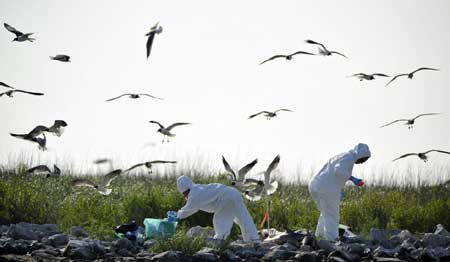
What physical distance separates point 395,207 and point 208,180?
4503 millimetres

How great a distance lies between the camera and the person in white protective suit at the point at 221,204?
46.9ft

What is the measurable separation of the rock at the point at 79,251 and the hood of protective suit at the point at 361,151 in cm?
471

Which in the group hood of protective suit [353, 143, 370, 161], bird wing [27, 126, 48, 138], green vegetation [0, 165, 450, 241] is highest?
bird wing [27, 126, 48, 138]

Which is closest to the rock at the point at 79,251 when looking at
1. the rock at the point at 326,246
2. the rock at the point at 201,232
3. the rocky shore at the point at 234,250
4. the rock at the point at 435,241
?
the rocky shore at the point at 234,250

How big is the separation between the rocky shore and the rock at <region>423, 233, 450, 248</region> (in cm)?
2

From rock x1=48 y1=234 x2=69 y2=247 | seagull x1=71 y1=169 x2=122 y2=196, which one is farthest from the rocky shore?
seagull x1=71 y1=169 x2=122 y2=196

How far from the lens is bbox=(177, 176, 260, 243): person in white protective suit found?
1430 cm

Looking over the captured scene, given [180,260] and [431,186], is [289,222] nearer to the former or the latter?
[180,260]

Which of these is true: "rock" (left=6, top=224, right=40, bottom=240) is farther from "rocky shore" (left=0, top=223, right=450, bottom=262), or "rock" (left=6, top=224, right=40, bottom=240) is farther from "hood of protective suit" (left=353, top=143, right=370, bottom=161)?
"hood of protective suit" (left=353, top=143, right=370, bottom=161)

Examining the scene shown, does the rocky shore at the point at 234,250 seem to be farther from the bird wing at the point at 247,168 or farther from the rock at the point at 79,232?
the bird wing at the point at 247,168

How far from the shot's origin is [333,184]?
15156 millimetres

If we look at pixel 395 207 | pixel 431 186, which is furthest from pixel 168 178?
pixel 395 207

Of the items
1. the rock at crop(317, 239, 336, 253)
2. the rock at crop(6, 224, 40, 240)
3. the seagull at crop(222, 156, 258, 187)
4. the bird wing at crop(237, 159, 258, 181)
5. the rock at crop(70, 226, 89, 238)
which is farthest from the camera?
the bird wing at crop(237, 159, 258, 181)

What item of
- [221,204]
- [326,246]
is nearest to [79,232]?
[221,204]
